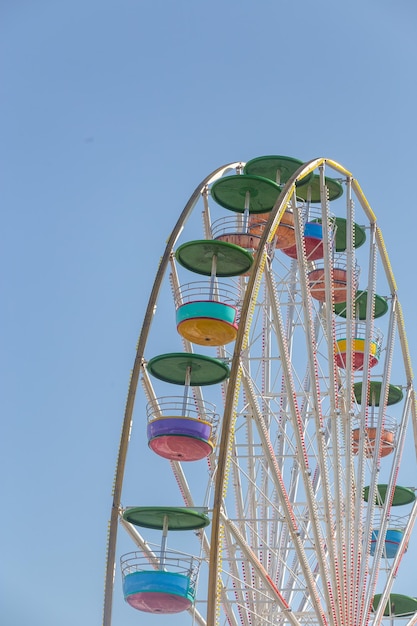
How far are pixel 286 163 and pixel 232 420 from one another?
808 centimetres

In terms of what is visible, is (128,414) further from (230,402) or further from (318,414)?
(318,414)

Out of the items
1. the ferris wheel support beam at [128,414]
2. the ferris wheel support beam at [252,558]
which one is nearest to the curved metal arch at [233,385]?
the ferris wheel support beam at [252,558]

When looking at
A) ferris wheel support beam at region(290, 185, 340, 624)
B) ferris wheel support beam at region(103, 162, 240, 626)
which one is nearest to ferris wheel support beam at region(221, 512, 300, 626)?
ferris wheel support beam at region(290, 185, 340, 624)

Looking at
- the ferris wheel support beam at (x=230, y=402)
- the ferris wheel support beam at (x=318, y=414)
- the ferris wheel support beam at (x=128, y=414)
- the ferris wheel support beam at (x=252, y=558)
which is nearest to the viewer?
the ferris wheel support beam at (x=230, y=402)

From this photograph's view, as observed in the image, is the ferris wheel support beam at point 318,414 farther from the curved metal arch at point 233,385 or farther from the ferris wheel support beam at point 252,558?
the ferris wheel support beam at point 252,558

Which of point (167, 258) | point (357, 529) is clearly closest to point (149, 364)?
point (167, 258)

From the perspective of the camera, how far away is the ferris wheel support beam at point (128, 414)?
20.7m

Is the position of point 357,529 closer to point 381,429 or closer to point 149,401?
point 381,429

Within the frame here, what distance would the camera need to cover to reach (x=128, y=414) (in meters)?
21.6

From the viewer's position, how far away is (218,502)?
734 inches

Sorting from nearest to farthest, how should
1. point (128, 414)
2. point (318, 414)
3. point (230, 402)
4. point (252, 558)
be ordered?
point (230, 402) < point (252, 558) < point (128, 414) < point (318, 414)

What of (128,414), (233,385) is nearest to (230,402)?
(233,385)

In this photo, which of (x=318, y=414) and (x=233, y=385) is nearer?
(x=233, y=385)

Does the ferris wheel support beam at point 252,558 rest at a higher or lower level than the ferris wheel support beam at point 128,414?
lower
